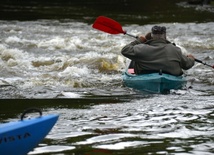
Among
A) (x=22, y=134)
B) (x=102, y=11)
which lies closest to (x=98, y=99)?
(x=22, y=134)

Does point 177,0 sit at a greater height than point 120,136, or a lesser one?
greater

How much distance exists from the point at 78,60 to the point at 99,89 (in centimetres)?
366

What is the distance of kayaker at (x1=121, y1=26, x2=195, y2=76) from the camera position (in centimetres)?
970

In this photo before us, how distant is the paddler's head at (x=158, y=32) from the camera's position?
31.3 feet

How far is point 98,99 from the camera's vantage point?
30.1 ft

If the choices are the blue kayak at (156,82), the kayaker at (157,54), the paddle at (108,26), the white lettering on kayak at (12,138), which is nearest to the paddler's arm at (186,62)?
the kayaker at (157,54)

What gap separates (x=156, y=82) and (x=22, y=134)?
4.84 metres

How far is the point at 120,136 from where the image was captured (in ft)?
21.8

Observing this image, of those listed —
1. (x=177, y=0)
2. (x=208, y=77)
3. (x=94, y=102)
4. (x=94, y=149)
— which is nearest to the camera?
(x=94, y=149)

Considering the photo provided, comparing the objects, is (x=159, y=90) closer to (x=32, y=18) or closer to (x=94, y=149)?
(x=94, y=149)

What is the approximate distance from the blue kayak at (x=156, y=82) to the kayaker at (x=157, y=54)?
151 millimetres

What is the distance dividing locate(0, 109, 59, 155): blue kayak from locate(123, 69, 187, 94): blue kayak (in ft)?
15.1

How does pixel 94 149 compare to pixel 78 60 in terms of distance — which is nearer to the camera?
pixel 94 149

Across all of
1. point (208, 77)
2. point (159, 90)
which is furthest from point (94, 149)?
point (208, 77)
